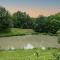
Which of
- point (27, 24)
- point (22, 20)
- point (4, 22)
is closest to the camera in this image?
point (4, 22)

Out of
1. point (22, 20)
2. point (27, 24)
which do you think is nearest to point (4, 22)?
point (27, 24)

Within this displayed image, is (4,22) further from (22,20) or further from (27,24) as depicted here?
(22,20)

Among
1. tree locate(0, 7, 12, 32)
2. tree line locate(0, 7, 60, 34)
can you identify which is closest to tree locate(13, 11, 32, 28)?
tree line locate(0, 7, 60, 34)

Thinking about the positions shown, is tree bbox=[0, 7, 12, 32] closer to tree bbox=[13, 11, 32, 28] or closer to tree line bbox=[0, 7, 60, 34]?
tree line bbox=[0, 7, 60, 34]

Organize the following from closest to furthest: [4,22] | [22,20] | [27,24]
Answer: [4,22]
[27,24]
[22,20]

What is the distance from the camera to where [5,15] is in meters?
58.5

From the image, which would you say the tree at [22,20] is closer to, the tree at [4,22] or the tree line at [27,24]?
the tree line at [27,24]

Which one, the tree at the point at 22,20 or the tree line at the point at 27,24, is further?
the tree at the point at 22,20

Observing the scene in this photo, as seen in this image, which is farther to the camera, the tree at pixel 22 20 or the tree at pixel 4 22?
the tree at pixel 22 20

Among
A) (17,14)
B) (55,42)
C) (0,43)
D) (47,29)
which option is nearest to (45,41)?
(55,42)

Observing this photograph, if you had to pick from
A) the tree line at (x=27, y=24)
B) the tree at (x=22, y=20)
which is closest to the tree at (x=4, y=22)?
the tree line at (x=27, y=24)

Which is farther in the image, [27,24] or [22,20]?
[22,20]

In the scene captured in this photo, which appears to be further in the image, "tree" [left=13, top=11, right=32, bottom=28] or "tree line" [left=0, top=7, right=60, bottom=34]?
"tree" [left=13, top=11, right=32, bottom=28]

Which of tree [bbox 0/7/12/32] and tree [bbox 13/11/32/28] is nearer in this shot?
tree [bbox 0/7/12/32]
